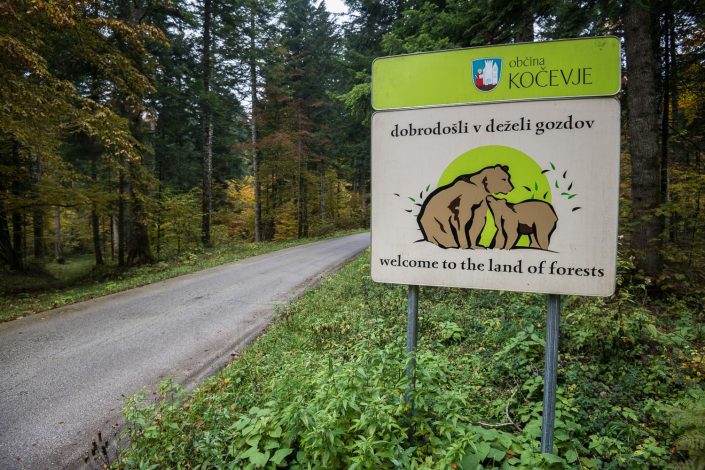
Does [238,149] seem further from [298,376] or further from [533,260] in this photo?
[533,260]

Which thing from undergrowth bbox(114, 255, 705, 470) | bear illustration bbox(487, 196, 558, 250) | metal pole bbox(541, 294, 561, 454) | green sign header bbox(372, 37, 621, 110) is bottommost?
undergrowth bbox(114, 255, 705, 470)

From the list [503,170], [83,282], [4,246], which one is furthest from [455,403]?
[4,246]

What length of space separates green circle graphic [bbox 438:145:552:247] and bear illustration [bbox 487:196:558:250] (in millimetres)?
28

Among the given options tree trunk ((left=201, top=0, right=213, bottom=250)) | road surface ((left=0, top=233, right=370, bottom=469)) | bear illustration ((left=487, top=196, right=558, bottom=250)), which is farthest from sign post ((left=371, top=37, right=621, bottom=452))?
tree trunk ((left=201, top=0, right=213, bottom=250))

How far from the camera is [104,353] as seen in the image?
5.36m

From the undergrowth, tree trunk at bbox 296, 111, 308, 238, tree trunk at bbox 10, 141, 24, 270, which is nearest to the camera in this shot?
the undergrowth

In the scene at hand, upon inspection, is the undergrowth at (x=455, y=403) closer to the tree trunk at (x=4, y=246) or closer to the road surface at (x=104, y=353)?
the road surface at (x=104, y=353)

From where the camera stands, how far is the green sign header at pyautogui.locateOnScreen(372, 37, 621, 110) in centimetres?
197

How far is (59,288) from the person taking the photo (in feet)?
38.4

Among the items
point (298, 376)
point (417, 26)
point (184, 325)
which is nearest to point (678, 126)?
point (417, 26)

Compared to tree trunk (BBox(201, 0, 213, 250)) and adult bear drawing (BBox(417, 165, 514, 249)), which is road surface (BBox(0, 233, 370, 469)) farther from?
tree trunk (BBox(201, 0, 213, 250))

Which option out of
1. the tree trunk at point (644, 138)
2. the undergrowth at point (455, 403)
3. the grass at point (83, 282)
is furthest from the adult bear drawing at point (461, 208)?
the grass at point (83, 282)

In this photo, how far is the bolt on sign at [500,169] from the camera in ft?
6.48

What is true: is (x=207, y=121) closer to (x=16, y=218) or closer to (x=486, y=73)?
(x=16, y=218)
